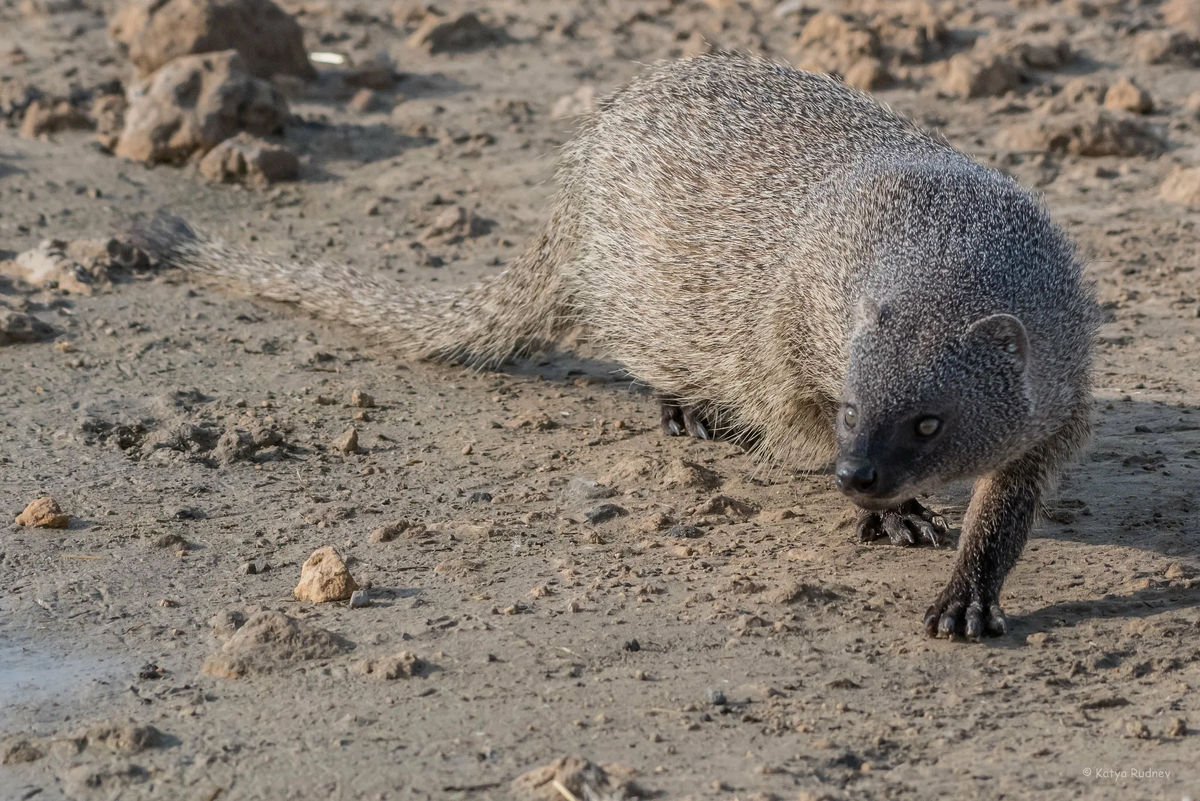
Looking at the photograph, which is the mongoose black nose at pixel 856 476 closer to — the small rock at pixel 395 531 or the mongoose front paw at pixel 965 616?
the mongoose front paw at pixel 965 616

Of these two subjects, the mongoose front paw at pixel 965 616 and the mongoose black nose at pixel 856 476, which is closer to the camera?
the mongoose black nose at pixel 856 476

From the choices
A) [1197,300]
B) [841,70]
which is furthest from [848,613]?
[841,70]

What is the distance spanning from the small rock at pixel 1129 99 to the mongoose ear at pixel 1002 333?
17.0 feet

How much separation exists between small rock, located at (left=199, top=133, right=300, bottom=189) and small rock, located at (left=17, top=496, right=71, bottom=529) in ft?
12.4

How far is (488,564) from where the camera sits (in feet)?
14.1

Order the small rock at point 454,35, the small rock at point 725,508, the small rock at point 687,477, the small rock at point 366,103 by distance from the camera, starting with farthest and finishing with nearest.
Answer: the small rock at point 454,35, the small rock at point 366,103, the small rock at point 687,477, the small rock at point 725,508

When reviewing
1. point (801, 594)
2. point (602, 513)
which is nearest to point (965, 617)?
point (801, 594)

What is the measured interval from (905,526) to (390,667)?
1811 millimetres

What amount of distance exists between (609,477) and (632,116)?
153cm

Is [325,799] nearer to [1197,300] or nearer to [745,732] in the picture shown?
[745,732]

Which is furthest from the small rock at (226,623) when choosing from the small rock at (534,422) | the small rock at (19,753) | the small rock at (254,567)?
the small rock at (534,422)

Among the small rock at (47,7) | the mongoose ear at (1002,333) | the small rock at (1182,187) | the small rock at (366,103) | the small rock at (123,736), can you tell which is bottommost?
Result: the small rock at (123,736)

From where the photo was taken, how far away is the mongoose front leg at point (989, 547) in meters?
3.82

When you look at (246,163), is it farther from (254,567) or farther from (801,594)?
(801,594)
